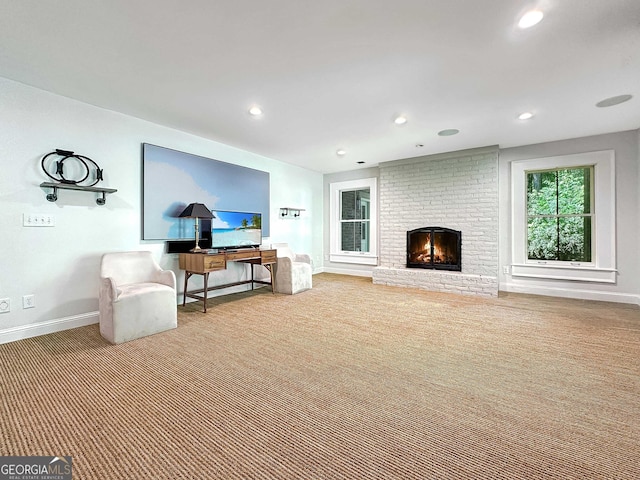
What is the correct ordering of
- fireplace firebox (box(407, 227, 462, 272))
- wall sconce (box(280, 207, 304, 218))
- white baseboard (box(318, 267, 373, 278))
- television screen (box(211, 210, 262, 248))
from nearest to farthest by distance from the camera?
television screen (box(211, 210, 262, 248)) < fireplace firebox (box(407, 227, 462, 272)) < wall sconce (box(280, 207, 304, 218)) < white baseboard (box(318, 267, 373, 278))

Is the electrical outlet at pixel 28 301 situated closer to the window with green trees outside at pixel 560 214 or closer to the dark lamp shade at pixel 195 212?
the dark lamp shade at pixel 195 212

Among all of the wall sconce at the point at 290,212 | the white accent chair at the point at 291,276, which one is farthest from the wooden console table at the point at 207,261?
the wall sconce at the point at 290,212

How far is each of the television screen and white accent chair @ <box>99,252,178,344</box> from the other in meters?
1.05

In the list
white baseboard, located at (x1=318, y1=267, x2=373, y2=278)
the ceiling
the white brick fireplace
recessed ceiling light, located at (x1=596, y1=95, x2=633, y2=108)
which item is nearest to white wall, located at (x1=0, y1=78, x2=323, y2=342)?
the ceiling

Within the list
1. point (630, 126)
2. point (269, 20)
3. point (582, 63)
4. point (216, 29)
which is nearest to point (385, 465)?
point (269, 20)

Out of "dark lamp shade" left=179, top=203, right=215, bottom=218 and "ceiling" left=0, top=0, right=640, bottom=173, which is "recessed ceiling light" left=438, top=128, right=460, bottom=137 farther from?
"dark lamp shade" left=179, top=203, right=215, bottom=218

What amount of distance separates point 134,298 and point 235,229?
6.55ft

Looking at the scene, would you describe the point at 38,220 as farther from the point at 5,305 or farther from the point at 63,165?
the point at 5,305

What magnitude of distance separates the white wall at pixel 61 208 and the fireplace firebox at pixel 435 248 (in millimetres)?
4254

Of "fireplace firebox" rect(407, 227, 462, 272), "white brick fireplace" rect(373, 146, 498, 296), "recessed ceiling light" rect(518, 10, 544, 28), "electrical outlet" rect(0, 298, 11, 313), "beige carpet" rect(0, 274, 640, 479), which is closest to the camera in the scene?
"beige carpet" rect(0, 274, 640, 479)

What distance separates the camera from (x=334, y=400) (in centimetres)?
174

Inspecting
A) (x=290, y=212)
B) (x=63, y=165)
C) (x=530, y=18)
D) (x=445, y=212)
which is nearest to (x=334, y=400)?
(x=530, y=18)

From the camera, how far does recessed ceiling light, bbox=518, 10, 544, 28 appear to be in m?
1.84

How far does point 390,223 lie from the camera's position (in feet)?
Result: 19.5
